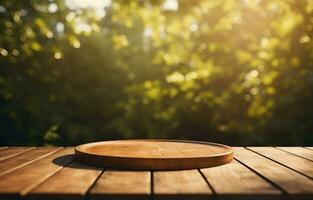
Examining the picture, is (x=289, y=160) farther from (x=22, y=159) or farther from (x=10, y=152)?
(x=10, y=152)

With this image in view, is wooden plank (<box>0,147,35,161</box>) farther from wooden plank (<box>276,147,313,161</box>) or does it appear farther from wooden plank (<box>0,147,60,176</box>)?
wooden plank (<box>276,147,313,161</box>)

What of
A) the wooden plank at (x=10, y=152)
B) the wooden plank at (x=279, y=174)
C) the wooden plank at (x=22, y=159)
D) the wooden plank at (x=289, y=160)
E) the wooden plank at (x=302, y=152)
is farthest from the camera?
the wooden plank at (x=302, y=152)

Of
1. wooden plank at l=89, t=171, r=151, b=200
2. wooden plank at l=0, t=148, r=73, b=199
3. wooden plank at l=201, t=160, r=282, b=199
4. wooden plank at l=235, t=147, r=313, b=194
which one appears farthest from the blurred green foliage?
wooden plank at l=89, t=171, r=151, b=200

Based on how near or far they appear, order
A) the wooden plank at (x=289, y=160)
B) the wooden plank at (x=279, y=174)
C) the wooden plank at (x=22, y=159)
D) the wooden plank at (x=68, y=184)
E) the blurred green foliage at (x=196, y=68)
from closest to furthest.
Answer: the wooden plank at (x=68, y=184) → the wooden plank at (x=279, y=174) → the wooden plank at (x=22, y=159) → the wooden plank at (x=289, y=160) → the blurred green foliage at (x=196, y=68)

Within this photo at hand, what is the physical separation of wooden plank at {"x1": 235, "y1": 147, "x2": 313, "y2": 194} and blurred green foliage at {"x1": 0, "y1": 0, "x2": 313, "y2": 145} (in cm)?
436

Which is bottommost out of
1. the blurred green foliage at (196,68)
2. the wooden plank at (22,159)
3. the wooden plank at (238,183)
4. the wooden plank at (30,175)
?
the wooden plank at (238,183)

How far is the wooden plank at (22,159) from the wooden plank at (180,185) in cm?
74

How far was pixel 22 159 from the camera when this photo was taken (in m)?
2.33

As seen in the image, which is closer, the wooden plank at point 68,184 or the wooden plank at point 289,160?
the wooden plank at point 68,184

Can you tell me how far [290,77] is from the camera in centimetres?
799

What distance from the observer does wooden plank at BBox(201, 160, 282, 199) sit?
1.50 metres

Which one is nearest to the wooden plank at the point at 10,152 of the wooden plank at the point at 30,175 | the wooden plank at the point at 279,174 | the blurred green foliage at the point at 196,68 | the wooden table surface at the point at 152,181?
the wooden table surface at the point at 152,181

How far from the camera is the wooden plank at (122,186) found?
1.47 m

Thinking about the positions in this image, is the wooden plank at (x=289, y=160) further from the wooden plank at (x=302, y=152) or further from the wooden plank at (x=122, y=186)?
the wooden plank at (x=122, y=186)
